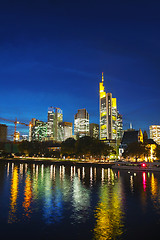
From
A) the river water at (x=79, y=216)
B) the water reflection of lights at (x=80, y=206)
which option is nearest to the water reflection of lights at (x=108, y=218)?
the river water at (x=79, y=216)

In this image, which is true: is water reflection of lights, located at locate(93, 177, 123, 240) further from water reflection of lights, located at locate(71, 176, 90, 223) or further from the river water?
water reflection of lights, located at locate(71, 176, 90, 223)

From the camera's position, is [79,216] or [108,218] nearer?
[108,218]

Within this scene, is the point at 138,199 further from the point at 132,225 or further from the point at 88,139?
the point at 88,139

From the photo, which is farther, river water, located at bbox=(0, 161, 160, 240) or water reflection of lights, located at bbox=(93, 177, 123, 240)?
river water, located at bbox=(0, 161, 160, 240)

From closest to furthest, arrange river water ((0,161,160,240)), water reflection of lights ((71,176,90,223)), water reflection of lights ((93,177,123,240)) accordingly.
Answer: water reflection of lights ((93,177,123,240)) < river water ((0,161,160,240)) < water reflection of lights ((71,176,90,223))

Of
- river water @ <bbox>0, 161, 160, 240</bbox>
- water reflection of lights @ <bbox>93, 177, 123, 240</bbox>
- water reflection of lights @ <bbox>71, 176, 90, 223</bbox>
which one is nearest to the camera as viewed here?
water reflection of lights @ <bbox>93, 177, 123, 240</bbox>

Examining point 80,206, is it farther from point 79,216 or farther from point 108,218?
point 108,218

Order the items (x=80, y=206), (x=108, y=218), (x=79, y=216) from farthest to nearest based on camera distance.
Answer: (x=80, y=206) < (x=79, y=216) < (x=108, y=218)

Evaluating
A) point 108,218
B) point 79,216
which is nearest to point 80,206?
point 79,216

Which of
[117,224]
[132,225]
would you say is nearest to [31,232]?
[117,224]

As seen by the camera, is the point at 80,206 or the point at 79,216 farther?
the point at 80,206

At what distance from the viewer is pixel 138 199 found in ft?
97.8

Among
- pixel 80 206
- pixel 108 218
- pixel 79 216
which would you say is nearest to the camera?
pixel 108 218

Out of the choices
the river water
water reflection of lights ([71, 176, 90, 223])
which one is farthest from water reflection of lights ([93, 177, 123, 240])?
water reflection of lights ([71, 176, 90, 223])
